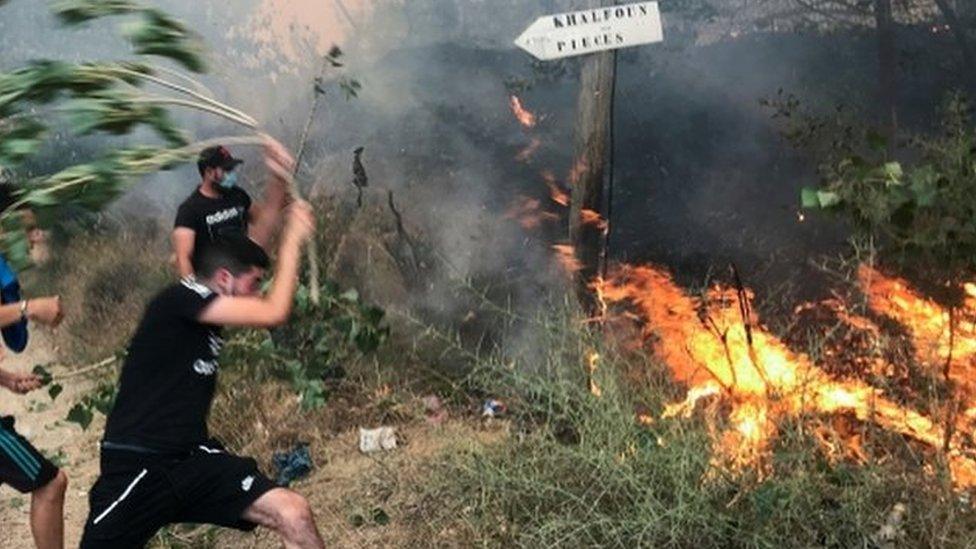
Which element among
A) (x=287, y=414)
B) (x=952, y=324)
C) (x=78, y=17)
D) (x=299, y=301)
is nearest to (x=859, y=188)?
(x=952, y=324)

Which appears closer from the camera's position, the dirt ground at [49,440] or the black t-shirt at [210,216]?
the dirt ground at [49,440]

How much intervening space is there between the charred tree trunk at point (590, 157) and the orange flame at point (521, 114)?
10.7 ft

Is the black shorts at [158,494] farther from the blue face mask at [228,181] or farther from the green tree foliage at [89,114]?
the blue face mask at [228,181]

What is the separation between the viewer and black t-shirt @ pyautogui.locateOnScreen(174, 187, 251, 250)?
6.23 meters

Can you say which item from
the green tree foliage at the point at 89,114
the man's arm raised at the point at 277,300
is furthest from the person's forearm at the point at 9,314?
the green tree foliage at the point at 89,114

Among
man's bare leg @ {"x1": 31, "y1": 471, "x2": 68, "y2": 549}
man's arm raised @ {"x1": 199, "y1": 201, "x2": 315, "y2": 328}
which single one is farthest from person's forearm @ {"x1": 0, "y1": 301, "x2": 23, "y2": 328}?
man's arm raised @ {"x1": 199, "y1": 201, "x2": 315, "y2": 328}

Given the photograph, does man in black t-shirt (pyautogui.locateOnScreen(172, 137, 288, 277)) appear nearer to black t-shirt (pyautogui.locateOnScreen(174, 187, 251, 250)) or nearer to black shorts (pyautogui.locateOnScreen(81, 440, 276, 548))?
black t-shirt (pyautogui.locateOnScreen(174, 187, 251, 250))

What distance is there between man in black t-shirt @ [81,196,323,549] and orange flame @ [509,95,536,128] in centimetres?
566

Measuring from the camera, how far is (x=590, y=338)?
197 inches

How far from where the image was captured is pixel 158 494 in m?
4.12

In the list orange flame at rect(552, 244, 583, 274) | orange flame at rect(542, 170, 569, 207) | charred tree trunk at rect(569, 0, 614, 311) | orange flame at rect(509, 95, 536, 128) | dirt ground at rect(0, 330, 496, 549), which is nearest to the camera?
dirt ground at rect(0, 330, 496, 549)

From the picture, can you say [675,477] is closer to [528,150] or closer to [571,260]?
[571,260]

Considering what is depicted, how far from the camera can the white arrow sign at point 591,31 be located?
17.7 feet

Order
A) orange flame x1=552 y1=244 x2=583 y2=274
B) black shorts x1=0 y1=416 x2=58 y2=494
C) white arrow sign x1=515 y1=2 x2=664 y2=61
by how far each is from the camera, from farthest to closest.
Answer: orange flame x1=552 y1=244 x2=583 y2=274 → white arrow sign x1=515 y1=2 x2=664 y2=61 → black shorts x1=0 y1=416 x2=58 y2=494
